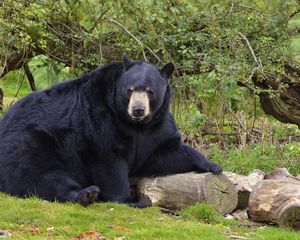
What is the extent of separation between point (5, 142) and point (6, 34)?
3.13 meters

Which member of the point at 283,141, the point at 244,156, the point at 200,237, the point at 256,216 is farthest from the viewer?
the point at 283,141

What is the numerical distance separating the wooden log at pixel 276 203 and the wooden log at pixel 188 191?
0.50 meters

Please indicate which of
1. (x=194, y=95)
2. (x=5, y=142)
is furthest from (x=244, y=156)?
(x=5, y=142)

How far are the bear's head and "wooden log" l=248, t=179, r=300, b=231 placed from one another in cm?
163

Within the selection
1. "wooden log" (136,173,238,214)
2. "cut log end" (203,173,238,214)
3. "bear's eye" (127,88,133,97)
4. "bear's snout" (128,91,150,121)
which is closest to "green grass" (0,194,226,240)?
"wooden log" (136,173,238,214)

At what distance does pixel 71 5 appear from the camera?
458 inches

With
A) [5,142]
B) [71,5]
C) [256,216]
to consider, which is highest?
[71,5]

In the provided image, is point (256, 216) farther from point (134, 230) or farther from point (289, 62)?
point (289, 62)

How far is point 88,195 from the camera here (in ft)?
25.1

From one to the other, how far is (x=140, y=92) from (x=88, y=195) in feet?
4.81

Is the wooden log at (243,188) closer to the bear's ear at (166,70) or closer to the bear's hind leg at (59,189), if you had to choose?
the bear's ear at (166,70)

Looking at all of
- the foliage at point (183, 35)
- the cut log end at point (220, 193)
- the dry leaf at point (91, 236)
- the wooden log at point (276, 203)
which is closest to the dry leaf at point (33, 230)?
the dry leaf at point (91, 236)

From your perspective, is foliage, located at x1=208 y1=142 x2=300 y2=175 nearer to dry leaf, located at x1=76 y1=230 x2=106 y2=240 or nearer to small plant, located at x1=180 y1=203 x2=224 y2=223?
small plant, located at x1=180 y1=203 x2=224 y2=223

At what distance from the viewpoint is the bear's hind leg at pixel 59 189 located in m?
7.85
